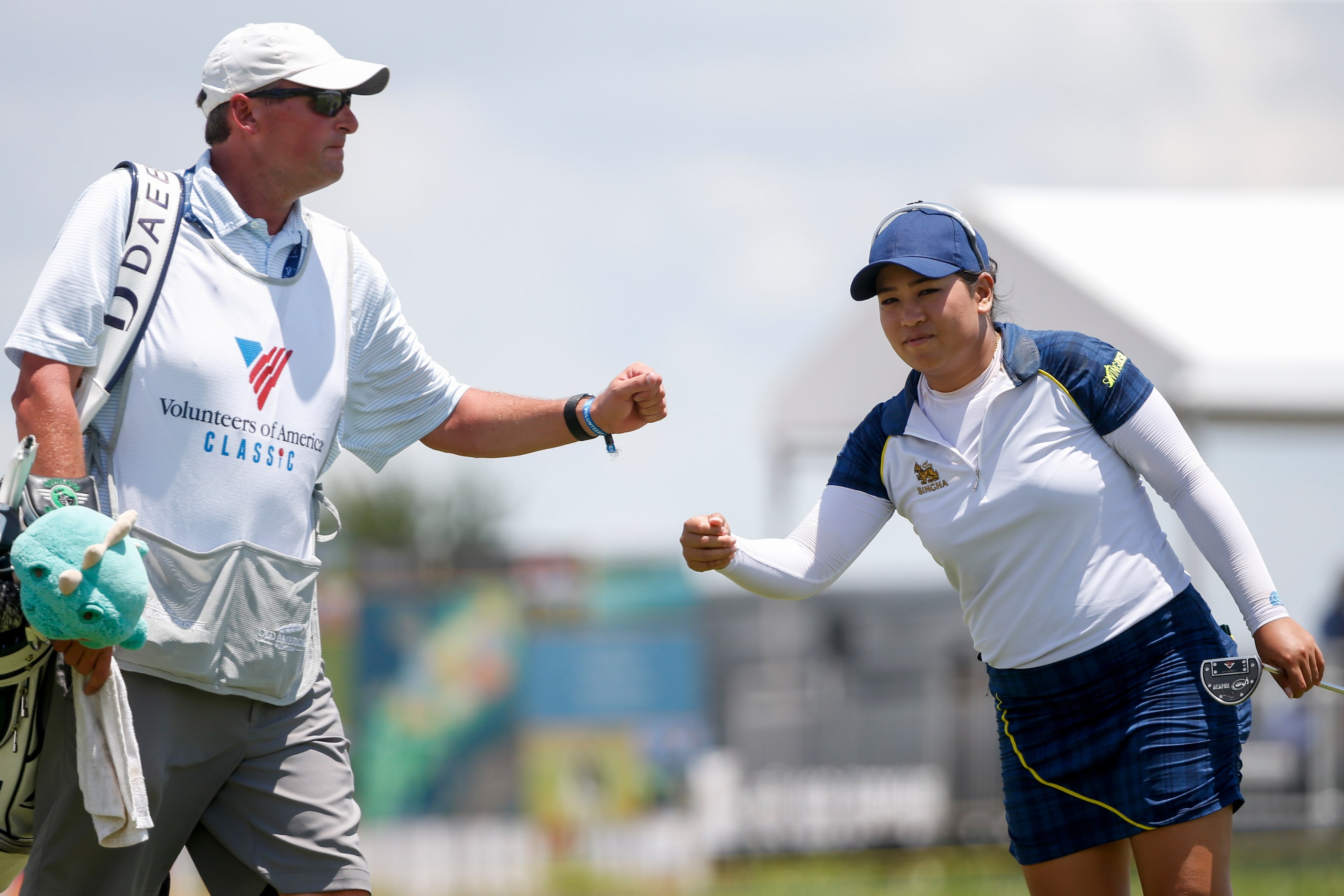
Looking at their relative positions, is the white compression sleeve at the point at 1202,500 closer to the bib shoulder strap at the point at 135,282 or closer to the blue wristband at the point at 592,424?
the blue wristband at the point at 592,424

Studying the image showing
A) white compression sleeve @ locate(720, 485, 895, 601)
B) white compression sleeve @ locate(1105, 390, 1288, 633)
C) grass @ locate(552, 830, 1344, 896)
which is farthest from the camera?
grass @ locate(552, 830, 1344, 896)

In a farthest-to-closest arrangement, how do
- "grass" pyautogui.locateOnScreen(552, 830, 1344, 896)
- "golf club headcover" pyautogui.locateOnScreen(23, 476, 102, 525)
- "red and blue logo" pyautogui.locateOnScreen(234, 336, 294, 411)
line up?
"grass" pyautogui.locateOnScreen(552, 830, 1344, 896) < "red and blue logo" pyautogui.locateOnScreen(234, 336, 294, 411) < "golf club headcover" pyautogui.locateOnScreen(23, 476, 102, 525)

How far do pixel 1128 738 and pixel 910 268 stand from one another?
1.17 m

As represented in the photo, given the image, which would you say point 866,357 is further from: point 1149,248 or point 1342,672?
point 1342,672

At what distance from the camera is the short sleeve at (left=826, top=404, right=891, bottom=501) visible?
3314 millimetres

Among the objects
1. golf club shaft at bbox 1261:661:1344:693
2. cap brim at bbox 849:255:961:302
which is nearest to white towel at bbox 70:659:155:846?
cap brim at bbox 849:255:961:302

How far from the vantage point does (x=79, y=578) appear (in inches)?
93.0

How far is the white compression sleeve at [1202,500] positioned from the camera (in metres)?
3.01

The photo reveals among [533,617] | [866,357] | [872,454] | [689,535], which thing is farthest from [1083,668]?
[533,617]

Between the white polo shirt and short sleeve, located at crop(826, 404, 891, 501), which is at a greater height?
the white polo shirt

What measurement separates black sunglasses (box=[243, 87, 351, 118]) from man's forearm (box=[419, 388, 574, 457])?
0.81 metres

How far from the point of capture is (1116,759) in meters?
3.03

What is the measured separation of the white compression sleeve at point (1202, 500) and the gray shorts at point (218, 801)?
1.92 m

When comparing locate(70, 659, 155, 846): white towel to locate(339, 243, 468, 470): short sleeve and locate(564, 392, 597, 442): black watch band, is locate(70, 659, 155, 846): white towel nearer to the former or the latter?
locate(339, 243, 468, 470): short sleeve
